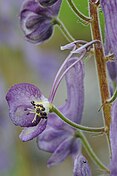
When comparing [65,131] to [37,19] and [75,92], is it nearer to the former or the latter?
[75,92]

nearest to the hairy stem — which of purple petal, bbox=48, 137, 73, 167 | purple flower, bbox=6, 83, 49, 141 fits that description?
purple flower, bbox=6, 83, 49, 141

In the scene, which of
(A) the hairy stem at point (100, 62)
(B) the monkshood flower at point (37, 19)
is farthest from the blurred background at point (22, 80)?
(A) the hairy stem at point (100, 62)

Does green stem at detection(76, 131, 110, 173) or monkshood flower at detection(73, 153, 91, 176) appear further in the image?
green stem at detection(76, 131, 110, 173)

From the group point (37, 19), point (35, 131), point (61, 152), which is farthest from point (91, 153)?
point (37, 19)

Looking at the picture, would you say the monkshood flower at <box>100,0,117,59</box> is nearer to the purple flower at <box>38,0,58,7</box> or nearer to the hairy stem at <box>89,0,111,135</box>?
the hairy stem at <box>89,0,111,135</box>

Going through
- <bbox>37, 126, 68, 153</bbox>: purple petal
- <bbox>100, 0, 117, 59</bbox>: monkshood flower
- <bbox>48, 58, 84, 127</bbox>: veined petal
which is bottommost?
<bbox>37, 126, 68, 153</bbox>: purple petal

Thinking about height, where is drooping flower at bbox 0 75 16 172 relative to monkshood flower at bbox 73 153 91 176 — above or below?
below
